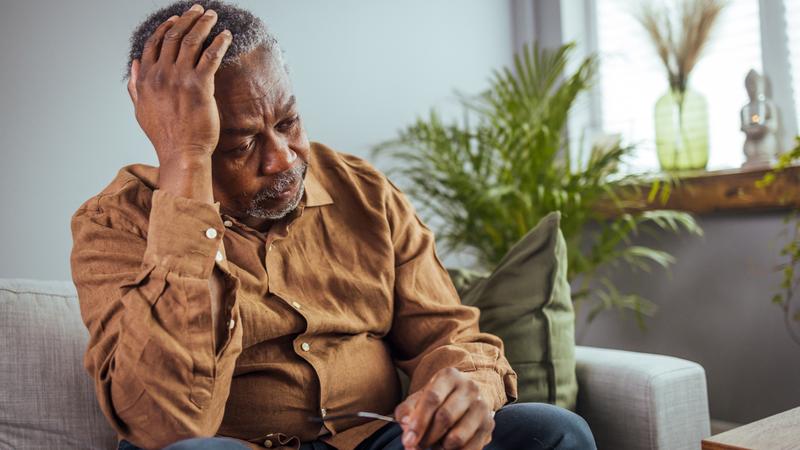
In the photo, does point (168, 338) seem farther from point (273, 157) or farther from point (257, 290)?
point (273, 157)

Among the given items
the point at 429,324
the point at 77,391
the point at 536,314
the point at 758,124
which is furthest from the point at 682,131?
the point at 77,391

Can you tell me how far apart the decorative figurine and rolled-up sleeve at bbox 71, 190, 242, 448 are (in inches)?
72.7

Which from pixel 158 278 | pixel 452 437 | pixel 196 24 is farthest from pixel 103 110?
pixel 452 437

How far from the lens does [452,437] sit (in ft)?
3.37

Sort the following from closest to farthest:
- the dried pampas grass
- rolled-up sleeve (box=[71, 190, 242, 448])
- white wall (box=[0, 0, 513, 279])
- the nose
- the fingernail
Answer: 1. the fingernail
2. rolled-up sleeve (box=[71, 190, 242, 448])
3. the nose
4. white wall (box=[0, 0, 513, 279])
5. the dried pampas grass

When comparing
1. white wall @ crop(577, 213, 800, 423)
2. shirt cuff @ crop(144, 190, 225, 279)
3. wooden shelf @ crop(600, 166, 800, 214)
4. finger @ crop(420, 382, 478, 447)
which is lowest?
white wall @ crop(577, 213, 800, 423)

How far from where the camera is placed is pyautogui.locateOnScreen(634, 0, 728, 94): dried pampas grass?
2.50 m

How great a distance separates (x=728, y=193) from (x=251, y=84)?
1.71 metres

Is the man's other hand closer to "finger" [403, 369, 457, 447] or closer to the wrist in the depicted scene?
the wrist

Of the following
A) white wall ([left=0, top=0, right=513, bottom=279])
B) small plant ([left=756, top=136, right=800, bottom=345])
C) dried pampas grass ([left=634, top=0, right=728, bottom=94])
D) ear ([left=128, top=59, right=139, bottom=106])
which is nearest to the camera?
ear ([left=128, top=59, right=139, bottom=106])

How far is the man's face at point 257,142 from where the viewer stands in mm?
1307

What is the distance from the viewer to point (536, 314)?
1.63 meters

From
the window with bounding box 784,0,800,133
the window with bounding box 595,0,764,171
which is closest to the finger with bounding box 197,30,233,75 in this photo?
the window with bounding box 595,0,764,171

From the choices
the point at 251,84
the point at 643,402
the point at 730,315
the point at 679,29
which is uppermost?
the point at 679,29
